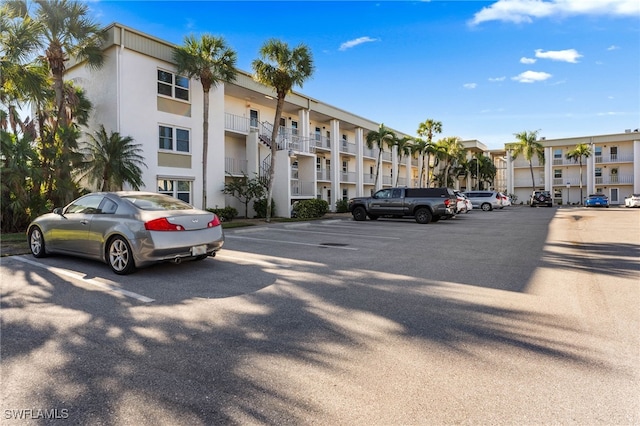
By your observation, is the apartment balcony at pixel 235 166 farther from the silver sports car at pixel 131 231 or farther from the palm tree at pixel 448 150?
the palm tree at pixel 448 150

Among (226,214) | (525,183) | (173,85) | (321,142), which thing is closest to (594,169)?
(525,183)

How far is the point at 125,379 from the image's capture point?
2988 millimetres

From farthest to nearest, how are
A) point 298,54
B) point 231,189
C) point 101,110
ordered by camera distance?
point 231,189
point 298,54
point 101,110

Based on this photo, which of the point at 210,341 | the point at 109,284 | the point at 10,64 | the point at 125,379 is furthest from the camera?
the point at 10,64

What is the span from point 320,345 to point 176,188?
17211 millimetres

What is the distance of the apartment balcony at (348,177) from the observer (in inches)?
1312

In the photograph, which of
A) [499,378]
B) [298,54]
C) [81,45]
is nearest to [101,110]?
[81,45]

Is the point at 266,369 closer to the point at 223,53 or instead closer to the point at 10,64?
the point at 10,64

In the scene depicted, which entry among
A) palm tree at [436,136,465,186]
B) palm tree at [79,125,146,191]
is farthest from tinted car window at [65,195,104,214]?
palm tree at [436,136,465,186]

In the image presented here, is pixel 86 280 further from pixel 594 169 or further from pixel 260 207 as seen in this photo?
pixel 594 169

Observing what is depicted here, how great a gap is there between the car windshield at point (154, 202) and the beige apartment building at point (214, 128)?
11031mm

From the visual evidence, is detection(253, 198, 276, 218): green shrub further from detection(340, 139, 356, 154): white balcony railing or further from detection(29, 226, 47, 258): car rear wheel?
detection(29, 226, 47, 258): car rear wheel

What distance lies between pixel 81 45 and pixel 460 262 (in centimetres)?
1689


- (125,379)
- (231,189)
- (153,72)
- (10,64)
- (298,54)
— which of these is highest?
(298,54)
